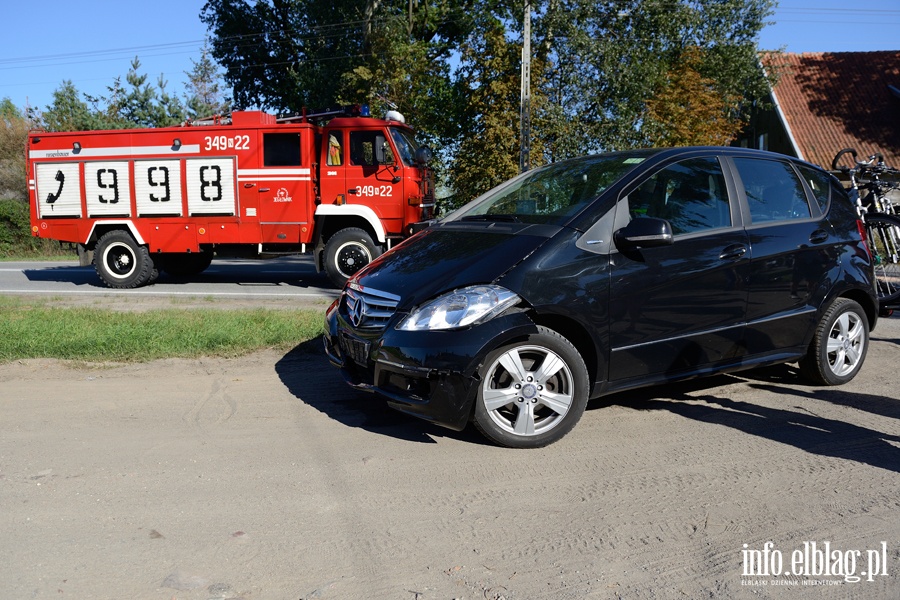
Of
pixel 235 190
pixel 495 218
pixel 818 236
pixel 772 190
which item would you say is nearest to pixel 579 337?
pixel 495 218

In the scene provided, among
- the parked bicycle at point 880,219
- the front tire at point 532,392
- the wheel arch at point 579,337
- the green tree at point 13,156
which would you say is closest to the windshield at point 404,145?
the parked bicycle at point 880,219

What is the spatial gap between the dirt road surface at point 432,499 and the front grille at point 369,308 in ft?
2.25

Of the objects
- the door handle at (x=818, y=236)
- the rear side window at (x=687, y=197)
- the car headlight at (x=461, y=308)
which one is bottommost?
the car headlight at (x=461, y=308)

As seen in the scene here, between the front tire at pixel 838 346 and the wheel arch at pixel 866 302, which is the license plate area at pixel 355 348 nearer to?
the front tire at pixel 838 346

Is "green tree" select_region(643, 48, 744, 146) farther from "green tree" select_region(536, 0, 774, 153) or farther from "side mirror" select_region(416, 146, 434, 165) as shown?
"side mirror" select_region(416, 146, 434, 165)

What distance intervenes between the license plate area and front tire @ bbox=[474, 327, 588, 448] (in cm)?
80

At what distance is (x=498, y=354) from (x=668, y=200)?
172cm

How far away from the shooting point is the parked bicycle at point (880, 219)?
764cm

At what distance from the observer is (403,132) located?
1279 cm

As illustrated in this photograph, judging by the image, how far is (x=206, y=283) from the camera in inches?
557

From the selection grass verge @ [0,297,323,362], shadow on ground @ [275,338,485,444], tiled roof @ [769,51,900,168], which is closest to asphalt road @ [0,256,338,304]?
grass verge @ [0,297,323,362]

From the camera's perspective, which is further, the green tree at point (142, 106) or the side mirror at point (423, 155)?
the green tree at point (142, 106)

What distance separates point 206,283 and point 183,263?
1.17 meters

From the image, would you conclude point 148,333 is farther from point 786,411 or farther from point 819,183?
point 819,183
